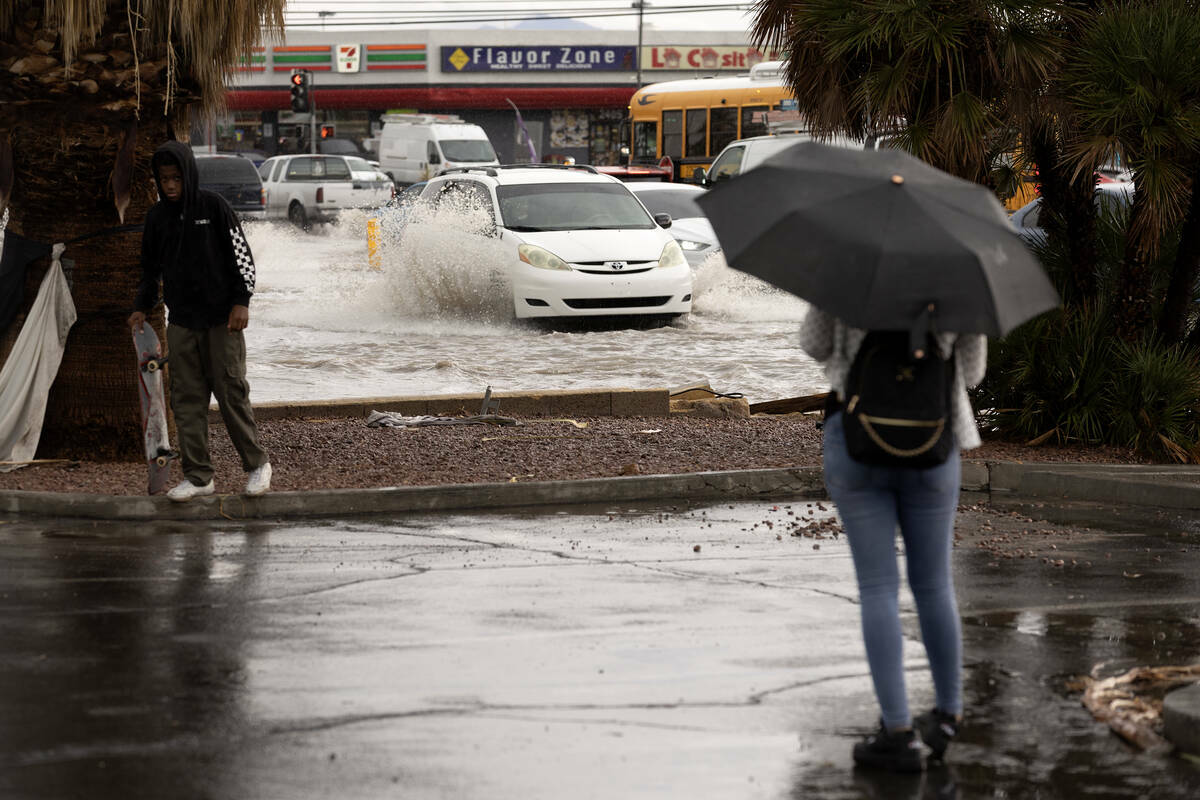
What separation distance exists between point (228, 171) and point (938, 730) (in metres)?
38.2

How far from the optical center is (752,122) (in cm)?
3694

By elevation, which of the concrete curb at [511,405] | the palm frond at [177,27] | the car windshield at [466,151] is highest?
the palm frond at [177,27]

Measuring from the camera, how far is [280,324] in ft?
72.2

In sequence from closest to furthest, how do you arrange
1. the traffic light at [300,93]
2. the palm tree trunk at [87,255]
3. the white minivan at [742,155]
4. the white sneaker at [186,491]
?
the white sneaker at [186,491], the palm tree trunk at [87,255], the white minivan at [742,155], the traffic light at [300,93]

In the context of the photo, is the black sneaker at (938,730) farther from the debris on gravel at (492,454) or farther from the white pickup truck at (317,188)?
the white pickup truck at (317,188)

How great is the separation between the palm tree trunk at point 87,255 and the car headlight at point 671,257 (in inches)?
413

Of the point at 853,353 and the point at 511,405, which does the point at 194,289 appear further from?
the point at 853,353

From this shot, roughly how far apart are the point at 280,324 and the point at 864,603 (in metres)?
17.9

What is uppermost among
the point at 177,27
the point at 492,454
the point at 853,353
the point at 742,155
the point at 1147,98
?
the point at 177,27

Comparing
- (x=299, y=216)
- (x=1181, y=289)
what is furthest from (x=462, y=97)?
(x=1181, y=289)

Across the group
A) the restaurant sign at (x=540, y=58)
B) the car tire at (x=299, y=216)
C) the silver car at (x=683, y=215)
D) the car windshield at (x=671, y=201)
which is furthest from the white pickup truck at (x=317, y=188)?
the restaurant sign at (x=540, y=58)

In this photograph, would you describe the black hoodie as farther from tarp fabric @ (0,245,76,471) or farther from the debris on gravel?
tarp fabric @ (0,245,76,471)

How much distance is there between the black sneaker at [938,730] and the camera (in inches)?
193

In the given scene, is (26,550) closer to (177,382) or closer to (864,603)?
(177,382)
